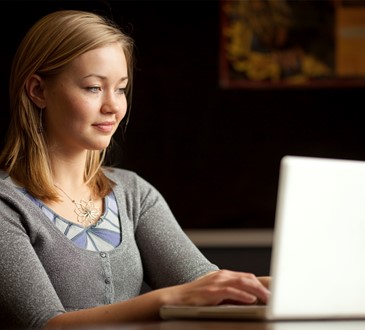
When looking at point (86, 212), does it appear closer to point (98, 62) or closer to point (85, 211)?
point (85, 211)

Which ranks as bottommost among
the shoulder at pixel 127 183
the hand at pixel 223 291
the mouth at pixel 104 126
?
the hand at pixel 223 291

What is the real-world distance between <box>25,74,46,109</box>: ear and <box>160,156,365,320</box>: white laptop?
862 mm

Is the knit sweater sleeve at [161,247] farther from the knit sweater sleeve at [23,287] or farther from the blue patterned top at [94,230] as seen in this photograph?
the knit sweater sleeve at [23,287]

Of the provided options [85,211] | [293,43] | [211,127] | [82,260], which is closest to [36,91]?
[85,211]

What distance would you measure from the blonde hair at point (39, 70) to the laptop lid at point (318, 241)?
2.53ft

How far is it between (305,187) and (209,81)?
8.19 ft

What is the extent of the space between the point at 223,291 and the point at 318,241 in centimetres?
25

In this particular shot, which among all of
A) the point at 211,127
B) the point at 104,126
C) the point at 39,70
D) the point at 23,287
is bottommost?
the point at 23,287

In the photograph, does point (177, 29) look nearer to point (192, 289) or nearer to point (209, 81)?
point (209, 81)

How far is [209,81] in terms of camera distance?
3795 mm

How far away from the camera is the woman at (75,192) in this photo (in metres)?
1.87

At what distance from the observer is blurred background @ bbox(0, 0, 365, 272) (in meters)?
3.78

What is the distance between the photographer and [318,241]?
1.35 metres

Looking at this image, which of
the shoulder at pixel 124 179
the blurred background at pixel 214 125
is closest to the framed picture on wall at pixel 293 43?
the blurred background at pixel 214 125
